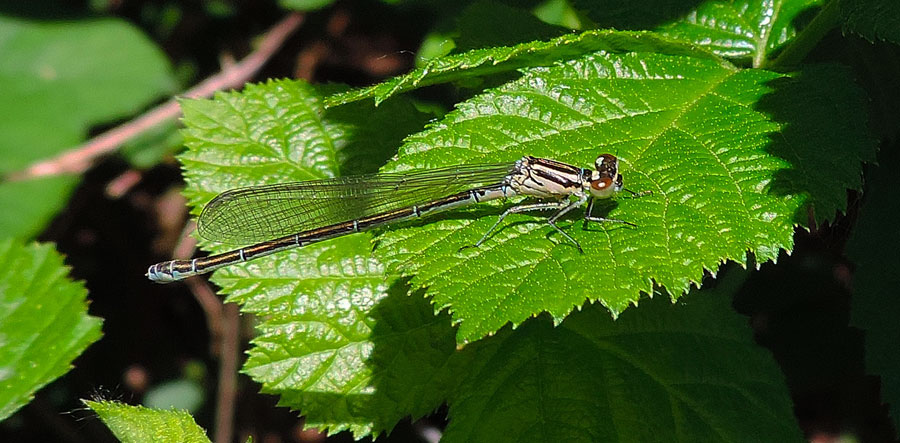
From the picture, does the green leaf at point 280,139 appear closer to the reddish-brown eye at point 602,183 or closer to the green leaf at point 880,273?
the reddish-brown eye at point 602,183

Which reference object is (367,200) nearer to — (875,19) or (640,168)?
(640,168)

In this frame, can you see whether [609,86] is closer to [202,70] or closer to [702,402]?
[702,402]

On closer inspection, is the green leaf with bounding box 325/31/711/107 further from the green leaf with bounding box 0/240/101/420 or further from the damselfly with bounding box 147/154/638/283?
the green leaf with bounding box 0/240/101/420

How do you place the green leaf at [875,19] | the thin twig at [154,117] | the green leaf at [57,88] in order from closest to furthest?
the green leaf at [875,19], the green leaf at [57,88], the thin twig at [154,117]

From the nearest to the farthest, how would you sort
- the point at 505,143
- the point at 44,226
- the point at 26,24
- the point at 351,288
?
the point at 505,143 < the point at 351,288 < the point at 44,226 < the point at 26,24

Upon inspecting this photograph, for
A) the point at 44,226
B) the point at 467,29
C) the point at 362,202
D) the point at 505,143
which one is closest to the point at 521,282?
the point at 505,143

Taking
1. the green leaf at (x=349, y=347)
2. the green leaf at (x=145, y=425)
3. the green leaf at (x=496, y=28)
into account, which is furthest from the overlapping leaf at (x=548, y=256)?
the green leaf at (x=145, y=425)
